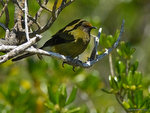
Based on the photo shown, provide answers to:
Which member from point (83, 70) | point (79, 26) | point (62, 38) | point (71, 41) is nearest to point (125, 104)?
point (71, 41)

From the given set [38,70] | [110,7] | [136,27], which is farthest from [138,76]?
[136,27]

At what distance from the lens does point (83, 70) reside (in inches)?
214

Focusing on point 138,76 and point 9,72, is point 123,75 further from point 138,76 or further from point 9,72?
point 9,72

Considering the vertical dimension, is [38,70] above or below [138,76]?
above

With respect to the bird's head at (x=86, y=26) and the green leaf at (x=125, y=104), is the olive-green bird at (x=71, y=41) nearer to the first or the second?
the bird's head at (x=86, y=26)

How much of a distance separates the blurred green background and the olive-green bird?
0.58 meters

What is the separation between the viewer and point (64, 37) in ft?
14.7

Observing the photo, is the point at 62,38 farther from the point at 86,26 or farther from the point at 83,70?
the point at 83,70

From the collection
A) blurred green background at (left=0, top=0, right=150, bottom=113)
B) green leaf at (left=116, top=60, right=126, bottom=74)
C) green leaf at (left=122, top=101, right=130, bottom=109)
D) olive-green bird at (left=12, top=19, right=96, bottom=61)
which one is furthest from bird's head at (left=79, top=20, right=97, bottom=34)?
green leaf at (left=122, top=101, right=130, bottom=109)

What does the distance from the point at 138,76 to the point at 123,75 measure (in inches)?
7.4

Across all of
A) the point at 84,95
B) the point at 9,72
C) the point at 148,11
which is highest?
the point at 148,11

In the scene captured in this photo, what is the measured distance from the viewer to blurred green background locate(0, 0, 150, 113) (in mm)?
4840

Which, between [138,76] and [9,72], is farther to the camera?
[9,72]

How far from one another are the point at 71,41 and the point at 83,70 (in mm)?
1131
